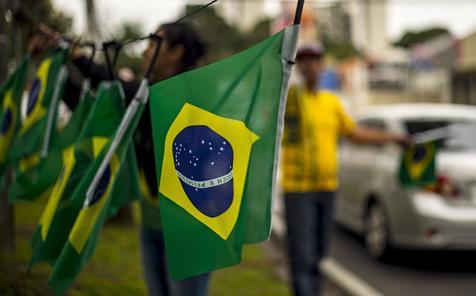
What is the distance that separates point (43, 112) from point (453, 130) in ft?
14.2

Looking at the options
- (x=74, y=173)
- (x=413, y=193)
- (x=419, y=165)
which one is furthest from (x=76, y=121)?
(x=413, y=193)

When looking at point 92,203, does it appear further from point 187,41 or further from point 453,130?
point 453,130

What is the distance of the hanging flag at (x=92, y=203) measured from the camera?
2344mm

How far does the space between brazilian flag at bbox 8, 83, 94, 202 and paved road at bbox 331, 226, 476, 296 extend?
3377 millimetres

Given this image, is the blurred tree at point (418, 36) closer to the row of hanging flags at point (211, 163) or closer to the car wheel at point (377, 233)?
the car wheel at point (377, 233)

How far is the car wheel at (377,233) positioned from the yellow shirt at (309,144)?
82.9 inches

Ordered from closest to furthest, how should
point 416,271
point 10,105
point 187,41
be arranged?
point 187,41 < point 10,105 < point 416,271

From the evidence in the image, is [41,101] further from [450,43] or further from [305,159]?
[450,43]

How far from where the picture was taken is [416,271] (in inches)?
250

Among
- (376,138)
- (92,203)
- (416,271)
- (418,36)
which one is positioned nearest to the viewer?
(92,203)

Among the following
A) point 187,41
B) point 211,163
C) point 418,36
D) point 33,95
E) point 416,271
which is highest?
point 418,36

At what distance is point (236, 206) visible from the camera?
2.06 m

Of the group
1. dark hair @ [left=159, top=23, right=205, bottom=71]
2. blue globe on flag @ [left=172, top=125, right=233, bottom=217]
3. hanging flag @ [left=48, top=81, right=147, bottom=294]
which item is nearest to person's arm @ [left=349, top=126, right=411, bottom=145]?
dark hair @ [left=159, top=23, right=205, bottom=71]

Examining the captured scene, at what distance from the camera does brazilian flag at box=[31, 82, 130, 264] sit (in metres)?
2.52
